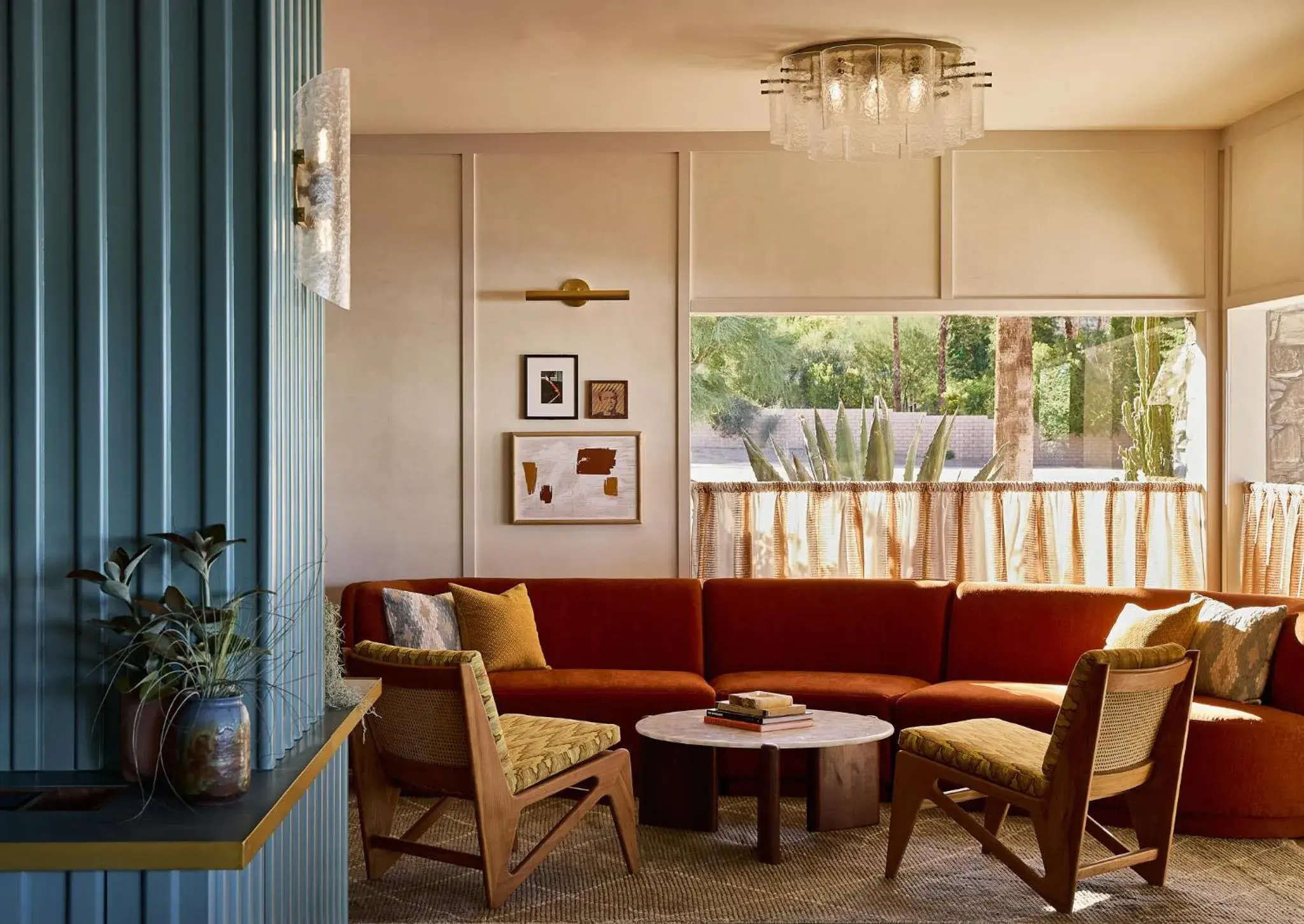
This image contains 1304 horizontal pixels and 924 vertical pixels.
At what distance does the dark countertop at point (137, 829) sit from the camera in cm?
197

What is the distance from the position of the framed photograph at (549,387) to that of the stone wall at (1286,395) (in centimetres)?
321

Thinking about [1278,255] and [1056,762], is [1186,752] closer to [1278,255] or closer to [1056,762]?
[1056,762]

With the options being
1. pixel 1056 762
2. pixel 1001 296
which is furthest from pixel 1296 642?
pixel 1001 296

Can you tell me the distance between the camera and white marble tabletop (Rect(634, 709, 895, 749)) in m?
4.27

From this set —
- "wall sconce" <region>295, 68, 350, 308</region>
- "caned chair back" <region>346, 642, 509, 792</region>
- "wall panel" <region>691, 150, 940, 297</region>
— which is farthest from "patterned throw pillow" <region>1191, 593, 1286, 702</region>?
"wall sconce" <region>295, 68, 350, 308</region>

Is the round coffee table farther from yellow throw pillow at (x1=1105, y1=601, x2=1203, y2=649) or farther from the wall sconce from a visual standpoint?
the wall sconce

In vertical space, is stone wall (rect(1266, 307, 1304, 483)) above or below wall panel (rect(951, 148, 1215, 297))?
below

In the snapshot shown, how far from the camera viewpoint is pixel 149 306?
93.7 inches

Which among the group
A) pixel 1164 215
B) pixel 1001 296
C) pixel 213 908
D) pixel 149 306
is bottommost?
pixel 213 908

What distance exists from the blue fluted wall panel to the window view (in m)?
3.85

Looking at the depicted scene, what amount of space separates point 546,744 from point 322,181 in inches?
77.8

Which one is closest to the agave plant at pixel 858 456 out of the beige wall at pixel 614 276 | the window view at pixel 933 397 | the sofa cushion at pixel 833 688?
the window view at pixel 933 397

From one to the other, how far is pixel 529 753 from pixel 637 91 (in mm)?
2816

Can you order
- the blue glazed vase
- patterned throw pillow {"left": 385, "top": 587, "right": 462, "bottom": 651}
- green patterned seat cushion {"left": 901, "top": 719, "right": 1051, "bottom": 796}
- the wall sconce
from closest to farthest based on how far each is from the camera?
the blue glazed vase
the wall sconce
green patterned seat cushion {"left": 901, "top": 719, "right": 1051, "bottom": 796}
patterned throw pillow {"left": 385, "top": 587, "right": 462, "bottom": 651}
